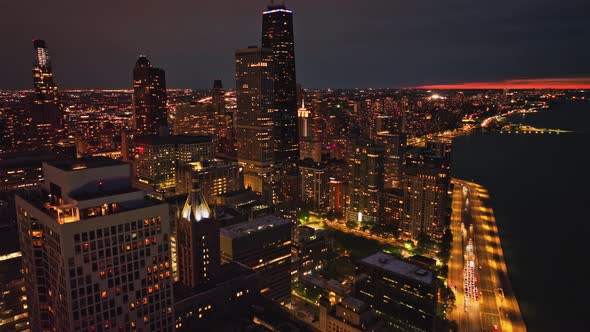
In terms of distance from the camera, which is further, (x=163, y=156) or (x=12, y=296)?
(x=163, y=156)

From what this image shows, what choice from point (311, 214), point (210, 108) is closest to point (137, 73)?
point (210, 108)

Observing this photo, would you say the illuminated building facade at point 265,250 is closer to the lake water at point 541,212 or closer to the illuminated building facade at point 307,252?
the illuminated building facade at point 307,252

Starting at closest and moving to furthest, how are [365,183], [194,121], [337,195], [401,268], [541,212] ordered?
[401,268] < [365,183] < [541,212] < [337,195] < [194,121]

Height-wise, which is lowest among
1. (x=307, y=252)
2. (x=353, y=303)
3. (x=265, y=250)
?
(x=307, y=252)

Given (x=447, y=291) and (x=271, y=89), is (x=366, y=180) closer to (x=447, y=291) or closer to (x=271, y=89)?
(x=447, y=291)

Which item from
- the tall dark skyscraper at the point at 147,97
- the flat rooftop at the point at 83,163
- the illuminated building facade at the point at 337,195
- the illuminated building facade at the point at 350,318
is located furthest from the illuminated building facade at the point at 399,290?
the tall dark skyscraper at the point at 147,97

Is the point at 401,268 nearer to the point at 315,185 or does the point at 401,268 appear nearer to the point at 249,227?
the point at 249,227

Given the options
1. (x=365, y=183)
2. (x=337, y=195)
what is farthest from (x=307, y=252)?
(x=337, y=195)
